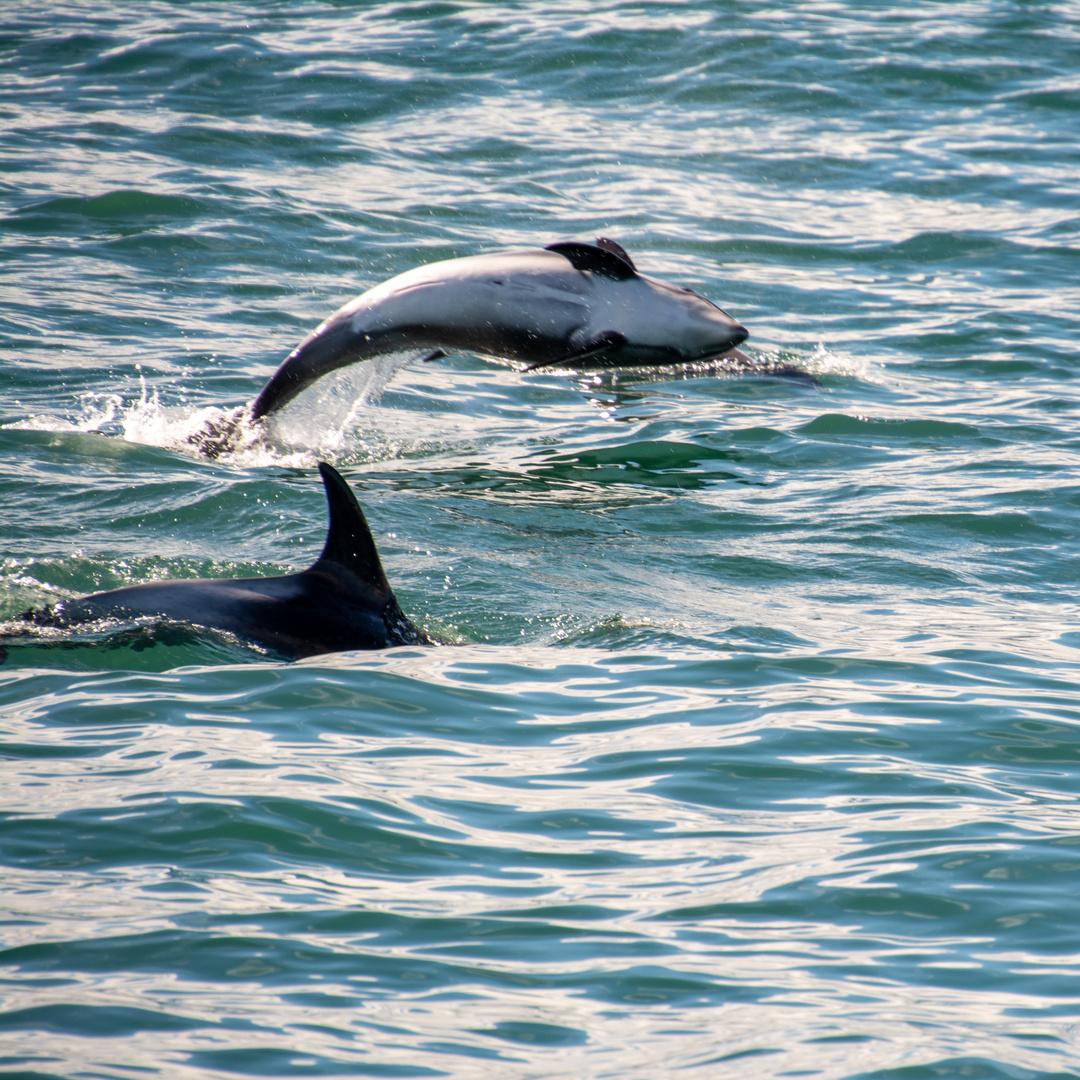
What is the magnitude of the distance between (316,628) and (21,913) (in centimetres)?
248

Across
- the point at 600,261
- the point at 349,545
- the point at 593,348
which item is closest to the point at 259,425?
the point at 593,348

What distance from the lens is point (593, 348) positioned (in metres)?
9.17

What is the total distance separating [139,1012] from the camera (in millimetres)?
4012

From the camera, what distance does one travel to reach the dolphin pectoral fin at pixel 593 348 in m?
9.18

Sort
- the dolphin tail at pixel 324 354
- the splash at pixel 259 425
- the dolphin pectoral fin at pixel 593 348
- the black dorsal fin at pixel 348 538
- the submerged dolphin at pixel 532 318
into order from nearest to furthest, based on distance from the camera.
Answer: the black dorsal fin at pixel 348 538
the dolphin pectoral fin at pixel 593 348
the submerged dolphin at pixel 532 318
the dolphin tail at pixel 324 354
the splash at pixel 259 425

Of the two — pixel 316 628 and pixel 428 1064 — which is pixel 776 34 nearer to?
pixel 316 628

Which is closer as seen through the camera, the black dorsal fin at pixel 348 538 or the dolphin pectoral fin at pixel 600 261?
the black dorsal fin at pixel 348 538

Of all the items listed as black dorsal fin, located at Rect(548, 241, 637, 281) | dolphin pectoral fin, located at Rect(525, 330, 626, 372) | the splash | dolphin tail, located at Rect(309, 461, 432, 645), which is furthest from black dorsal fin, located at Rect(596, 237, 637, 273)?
dolphin tail, located at Rect(309, 461, 432, 645)

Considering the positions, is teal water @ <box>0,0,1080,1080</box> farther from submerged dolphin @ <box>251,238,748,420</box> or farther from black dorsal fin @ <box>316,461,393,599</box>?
submerged dolphin @ <box>251,238,748,420</box>

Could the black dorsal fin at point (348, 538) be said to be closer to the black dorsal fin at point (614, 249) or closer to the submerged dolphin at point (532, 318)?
the submerged dolphin at point (532, 318)

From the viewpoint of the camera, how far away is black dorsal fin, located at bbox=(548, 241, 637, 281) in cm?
940

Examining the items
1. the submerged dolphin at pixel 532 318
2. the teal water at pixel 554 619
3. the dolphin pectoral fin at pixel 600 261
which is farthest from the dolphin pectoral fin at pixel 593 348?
the teal water at pixel 554 619

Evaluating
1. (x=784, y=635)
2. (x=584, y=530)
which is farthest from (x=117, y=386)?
(x=784, y=635)

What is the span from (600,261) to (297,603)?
3.61 m
